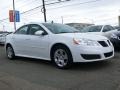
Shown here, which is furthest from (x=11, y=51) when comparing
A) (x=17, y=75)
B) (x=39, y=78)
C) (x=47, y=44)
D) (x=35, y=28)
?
(x=39, y=78)

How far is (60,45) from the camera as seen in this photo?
798 cm

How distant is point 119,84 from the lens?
19.3ft

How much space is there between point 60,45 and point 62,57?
0.38m

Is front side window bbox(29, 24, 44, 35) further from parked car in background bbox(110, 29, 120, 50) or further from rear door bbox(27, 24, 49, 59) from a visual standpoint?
parked car in background bbox(110, 29, 120, 50)


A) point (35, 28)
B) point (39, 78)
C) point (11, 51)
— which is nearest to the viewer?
point (39, 78)

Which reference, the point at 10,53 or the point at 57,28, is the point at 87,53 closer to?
the point at 57,28

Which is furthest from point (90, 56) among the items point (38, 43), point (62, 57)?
point (38, 43)

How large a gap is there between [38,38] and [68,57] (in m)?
1.58

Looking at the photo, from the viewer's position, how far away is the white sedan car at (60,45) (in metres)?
7.51

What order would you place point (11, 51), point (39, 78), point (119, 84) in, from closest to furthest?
1. point (119, 84)
2. point (39, 78)
3. point (11, 51)

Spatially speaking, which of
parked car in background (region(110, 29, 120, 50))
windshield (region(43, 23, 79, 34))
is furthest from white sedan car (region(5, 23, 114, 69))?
parked car in background (region(110, 29, 120, 50))

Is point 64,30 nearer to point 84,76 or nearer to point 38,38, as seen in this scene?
point 38,38

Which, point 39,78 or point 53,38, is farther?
point 53,38

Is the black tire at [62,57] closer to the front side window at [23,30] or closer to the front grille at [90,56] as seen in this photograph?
the front grille at [90,56]
